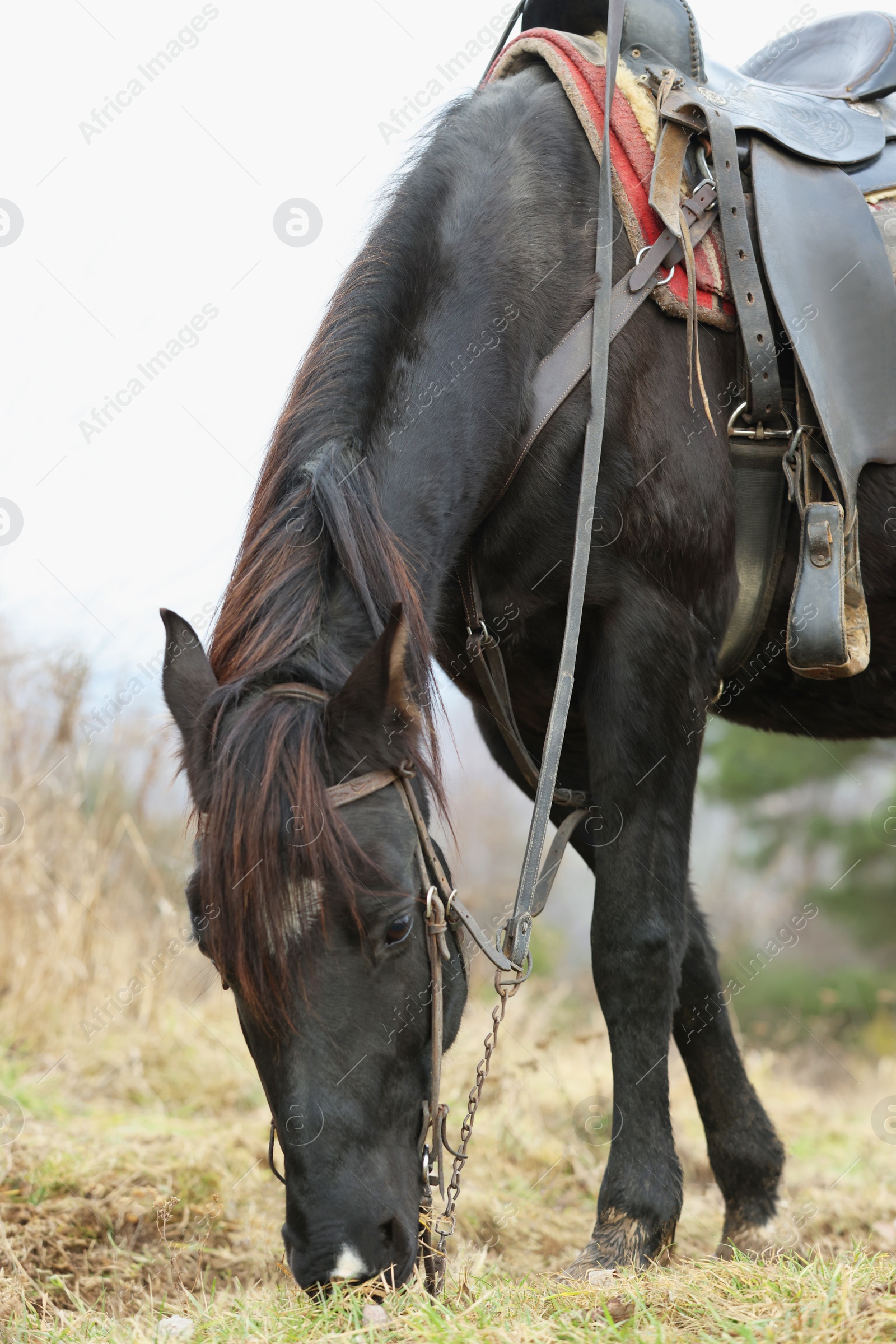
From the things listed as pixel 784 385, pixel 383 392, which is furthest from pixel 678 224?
pixel 383 392

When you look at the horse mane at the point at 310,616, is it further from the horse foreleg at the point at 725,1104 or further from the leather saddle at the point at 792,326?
the horse foreleg at the point at 725,1104

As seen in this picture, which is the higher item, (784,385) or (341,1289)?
(784,385)

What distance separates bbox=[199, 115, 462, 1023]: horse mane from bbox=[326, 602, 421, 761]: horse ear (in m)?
0.03

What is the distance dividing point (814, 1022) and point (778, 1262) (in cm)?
985

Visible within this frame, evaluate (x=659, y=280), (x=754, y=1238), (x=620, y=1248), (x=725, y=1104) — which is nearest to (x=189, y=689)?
(x=659, y=280)

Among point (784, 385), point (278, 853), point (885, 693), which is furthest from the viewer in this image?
point (885, 693)

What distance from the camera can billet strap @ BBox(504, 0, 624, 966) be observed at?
2332 millimetres

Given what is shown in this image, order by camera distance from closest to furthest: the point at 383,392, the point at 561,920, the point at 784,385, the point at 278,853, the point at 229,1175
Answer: the point at 278,853
the point at 383,392
the point at 784,385
the point at 229,1175
the point at 561,920

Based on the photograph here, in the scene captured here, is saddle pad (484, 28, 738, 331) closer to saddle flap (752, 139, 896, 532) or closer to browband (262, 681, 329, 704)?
saddle flap (752, 139, 896, 532)

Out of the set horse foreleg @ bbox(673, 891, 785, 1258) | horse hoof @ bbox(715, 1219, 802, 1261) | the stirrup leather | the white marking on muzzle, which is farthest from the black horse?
horse hoof @ bbox(715, 1219, 802, 1261)

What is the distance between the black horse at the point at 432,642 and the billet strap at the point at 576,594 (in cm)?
8

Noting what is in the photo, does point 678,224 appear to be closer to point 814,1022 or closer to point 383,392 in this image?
point 383,392

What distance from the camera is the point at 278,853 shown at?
1888 millimetres

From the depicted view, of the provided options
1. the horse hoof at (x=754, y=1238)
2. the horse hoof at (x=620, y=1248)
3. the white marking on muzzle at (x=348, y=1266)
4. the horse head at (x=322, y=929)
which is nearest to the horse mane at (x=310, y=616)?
the horse head at (x=322, y=929)
